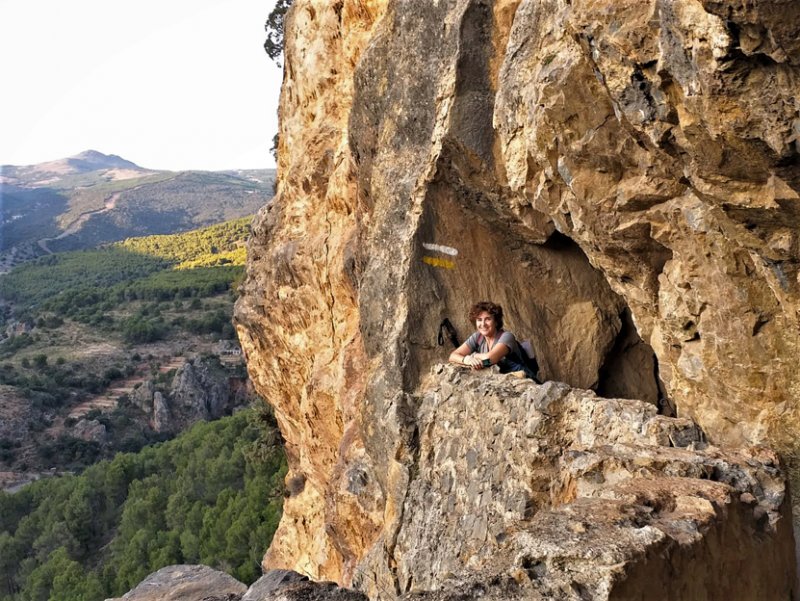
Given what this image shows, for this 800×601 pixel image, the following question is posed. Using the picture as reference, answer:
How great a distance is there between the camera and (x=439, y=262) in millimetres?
9805

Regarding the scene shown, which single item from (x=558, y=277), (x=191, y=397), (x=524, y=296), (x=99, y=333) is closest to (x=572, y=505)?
(x=524, y=296)

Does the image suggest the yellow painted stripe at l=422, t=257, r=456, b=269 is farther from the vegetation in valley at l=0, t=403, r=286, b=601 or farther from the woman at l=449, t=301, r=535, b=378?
the vegetation in valley at l=0, t=403, r=286, b=601

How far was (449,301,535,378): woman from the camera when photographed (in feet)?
25.5

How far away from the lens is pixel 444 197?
973cm

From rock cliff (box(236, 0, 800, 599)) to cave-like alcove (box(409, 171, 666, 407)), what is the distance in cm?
3

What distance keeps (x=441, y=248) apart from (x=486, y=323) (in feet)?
7.02

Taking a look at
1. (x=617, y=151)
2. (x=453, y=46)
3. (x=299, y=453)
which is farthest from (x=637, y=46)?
(x=299, y=453)

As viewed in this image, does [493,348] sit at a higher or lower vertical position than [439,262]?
lower

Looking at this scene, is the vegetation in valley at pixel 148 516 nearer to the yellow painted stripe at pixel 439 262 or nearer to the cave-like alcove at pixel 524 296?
the cave-like alcove at pixel 524 296

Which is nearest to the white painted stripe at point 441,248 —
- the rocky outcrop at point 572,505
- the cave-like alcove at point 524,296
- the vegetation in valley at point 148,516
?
the cave-like alcove at point 524,296

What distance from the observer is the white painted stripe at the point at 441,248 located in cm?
972

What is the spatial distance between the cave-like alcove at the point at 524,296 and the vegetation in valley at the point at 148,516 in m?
15.1

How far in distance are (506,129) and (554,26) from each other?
1456mm

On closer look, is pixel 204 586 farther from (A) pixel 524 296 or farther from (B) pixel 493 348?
(A) pixel 524 296
